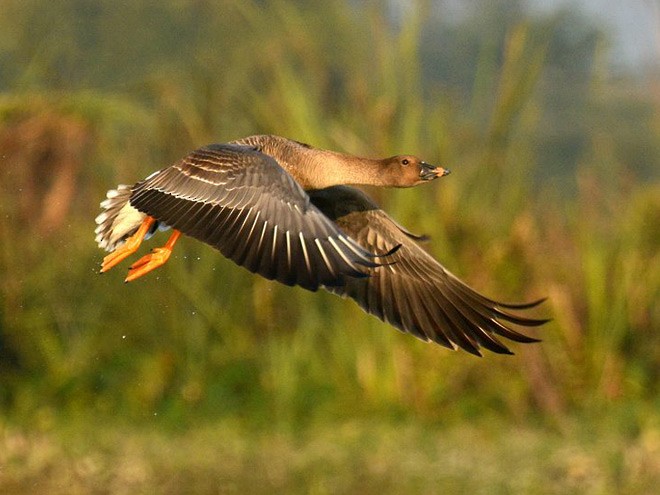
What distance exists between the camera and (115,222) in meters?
6.67

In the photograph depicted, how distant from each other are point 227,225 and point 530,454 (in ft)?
12.0

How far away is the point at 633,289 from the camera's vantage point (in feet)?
32.5

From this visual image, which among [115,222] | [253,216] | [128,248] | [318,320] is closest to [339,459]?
[318,320]

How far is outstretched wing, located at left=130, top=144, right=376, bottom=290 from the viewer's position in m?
5.41

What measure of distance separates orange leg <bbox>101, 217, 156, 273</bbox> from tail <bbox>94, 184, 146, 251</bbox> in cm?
6

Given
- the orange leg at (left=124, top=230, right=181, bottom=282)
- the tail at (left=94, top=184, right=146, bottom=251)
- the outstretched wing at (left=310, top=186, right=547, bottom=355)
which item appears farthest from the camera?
the tail at (left=94, top=184, right=146, bottom=251)

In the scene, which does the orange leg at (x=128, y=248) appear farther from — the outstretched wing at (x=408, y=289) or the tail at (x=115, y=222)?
the outstretched wing at (x=408, y=289)

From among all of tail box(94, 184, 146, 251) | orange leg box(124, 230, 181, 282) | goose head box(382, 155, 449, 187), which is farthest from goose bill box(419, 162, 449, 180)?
tail box(94, 184, 146, 251)

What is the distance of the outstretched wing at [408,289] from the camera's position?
6348mm

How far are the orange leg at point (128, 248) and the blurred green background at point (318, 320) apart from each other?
7.66 ft

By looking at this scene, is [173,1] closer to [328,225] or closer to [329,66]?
[329,66]

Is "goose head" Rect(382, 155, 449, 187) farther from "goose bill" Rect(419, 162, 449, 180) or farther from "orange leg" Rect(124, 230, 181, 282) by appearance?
"orange leg" Rect(124, 230, 181, 282)

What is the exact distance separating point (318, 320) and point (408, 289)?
10.8 feet

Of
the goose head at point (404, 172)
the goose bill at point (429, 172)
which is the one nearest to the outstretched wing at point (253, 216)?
the goose head at point (404, 172)
